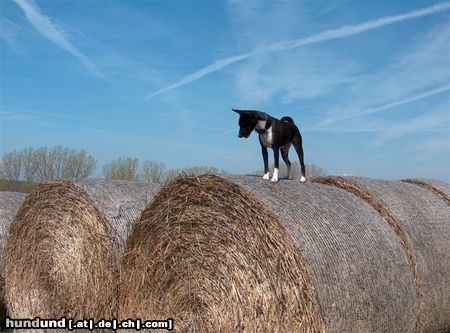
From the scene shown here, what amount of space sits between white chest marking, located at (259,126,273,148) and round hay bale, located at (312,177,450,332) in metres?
1.12

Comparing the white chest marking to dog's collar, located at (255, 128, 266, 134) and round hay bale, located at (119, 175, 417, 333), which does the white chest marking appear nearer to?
dog's collar, located at (255, 128, 266, 134)

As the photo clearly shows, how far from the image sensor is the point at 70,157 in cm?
2038

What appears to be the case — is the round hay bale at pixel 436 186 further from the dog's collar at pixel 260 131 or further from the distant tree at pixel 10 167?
the distant tree at pixel 10 167

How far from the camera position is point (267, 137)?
15.1 feet

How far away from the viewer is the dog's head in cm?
443

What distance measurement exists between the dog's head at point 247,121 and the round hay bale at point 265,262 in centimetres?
36

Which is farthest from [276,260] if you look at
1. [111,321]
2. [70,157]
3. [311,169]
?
[70,157]

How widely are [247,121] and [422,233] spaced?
1909 mm

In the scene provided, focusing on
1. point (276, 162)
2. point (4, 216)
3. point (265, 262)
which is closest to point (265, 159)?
point (276, 162)

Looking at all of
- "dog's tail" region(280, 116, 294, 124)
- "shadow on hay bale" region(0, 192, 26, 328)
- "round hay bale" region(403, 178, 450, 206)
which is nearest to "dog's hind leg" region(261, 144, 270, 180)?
"dog's tail" region(280, 116, 294, 124)

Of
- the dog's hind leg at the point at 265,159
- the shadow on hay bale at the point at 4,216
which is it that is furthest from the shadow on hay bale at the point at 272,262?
the shadow on hay bale at the point at 4,216

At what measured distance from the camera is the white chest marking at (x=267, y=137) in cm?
459

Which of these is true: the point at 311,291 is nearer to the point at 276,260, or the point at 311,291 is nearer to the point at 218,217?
the point at 276,260

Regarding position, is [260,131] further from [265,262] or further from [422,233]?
[422,233]
